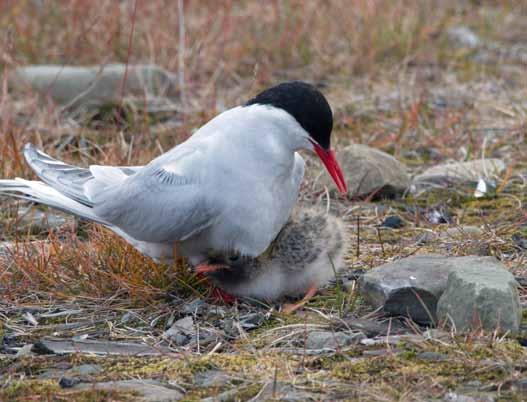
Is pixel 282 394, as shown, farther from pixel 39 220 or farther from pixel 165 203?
pixel 39 220

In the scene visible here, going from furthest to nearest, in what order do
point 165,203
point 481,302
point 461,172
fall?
point 461,172, point 165,203, point 481,302

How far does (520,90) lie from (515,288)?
122 inches

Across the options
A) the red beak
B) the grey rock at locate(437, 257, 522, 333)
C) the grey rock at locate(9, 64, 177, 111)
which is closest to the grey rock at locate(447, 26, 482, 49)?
the grey rock at locate(9, 64, 177, 111)

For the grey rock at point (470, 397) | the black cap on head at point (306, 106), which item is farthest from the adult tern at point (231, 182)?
the grey rock at point (470, 397)

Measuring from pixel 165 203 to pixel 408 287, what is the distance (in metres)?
0.80

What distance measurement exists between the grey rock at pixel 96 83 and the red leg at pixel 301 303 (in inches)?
88.4

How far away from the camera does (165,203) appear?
3154 mm

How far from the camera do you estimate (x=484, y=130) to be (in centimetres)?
501

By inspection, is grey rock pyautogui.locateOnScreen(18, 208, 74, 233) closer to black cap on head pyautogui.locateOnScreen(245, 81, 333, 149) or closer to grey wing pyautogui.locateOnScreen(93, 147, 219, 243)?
grey wing pyautogui.locateOnScreen(93, 147, 219, 243)

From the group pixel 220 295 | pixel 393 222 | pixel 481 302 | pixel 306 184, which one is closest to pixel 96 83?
pixel 306 184

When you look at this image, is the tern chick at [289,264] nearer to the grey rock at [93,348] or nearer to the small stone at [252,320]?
the small stone at [252,320]

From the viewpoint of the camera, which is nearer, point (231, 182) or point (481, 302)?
point (481, 302)

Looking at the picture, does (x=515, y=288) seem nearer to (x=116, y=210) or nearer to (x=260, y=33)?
(x=116, y=210)

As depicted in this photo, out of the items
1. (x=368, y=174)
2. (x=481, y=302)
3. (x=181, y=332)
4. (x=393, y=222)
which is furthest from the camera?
(x=368, y=174)
